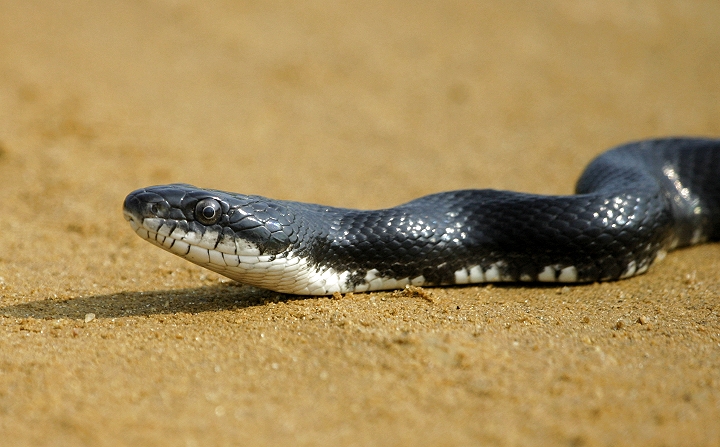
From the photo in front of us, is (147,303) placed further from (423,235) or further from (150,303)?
(423,235)

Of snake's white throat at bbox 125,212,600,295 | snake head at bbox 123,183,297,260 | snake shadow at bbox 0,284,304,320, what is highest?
snake head at bbox 123,183,297,260

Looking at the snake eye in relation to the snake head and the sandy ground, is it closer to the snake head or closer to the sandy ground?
the snake head

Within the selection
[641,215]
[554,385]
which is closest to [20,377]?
[554,385]

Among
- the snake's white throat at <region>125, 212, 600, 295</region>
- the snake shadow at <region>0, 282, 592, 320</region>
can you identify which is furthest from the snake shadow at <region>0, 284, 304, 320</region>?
the snake's white throat at <region>125, 212, 600, 295</region>

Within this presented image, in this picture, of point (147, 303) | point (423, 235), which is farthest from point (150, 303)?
point (423, 235)

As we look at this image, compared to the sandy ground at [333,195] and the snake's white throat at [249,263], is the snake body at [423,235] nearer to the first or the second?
the snake's white throat at [249,263]

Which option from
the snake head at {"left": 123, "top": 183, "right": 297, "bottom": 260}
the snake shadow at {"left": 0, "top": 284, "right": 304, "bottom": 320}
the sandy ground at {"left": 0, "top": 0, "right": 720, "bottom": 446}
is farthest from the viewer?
the snake shadow at {"left": 0, "top": 284, "right": 304, "bottom": 320}
